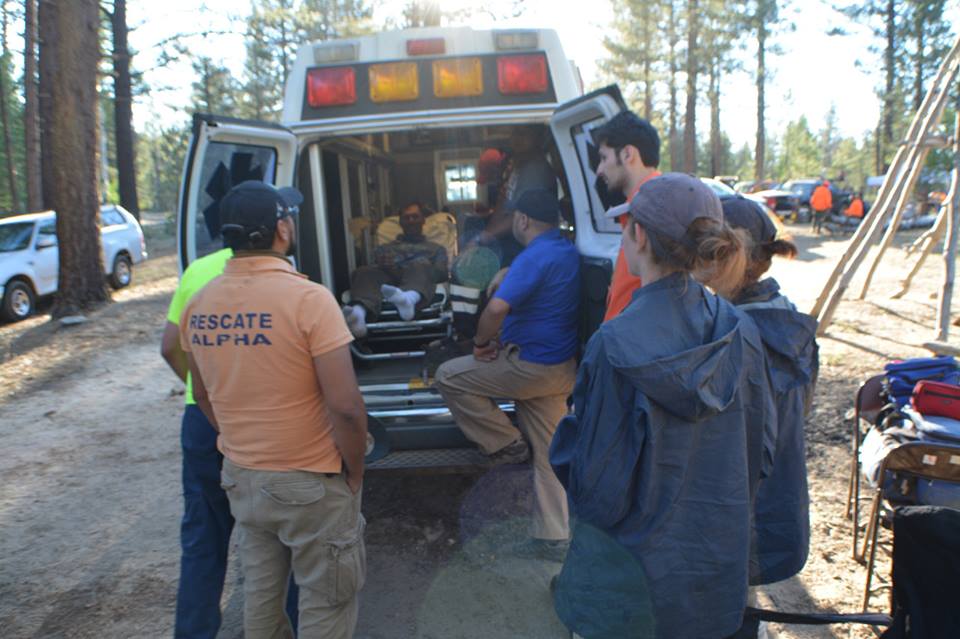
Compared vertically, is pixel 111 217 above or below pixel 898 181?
above

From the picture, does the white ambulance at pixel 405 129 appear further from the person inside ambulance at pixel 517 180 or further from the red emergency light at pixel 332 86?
the person inside ambulance at pixel 517 180

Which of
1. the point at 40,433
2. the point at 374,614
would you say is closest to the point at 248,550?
the point at 374,614

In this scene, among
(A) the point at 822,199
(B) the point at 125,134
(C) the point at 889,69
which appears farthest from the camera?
(C) the point at 889,69

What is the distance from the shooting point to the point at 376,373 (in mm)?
4695

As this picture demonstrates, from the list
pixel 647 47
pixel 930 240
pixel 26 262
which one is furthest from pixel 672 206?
pixel 647 47

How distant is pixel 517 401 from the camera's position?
147 inches

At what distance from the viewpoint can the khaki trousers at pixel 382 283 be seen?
529cm

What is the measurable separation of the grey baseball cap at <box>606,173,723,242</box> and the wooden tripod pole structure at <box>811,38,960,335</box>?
6118 millimetres

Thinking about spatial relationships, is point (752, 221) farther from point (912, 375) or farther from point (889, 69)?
point (889, 69)

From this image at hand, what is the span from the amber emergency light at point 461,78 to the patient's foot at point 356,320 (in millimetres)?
1745

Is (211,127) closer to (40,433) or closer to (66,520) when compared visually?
(66,520)

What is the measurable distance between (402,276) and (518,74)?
2.38 metres

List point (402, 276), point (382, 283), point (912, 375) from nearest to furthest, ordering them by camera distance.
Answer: point (912, 375), point (382, 283), point (402, 276)

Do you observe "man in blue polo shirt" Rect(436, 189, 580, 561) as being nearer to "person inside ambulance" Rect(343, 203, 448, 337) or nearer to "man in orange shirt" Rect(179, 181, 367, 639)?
"man in orange shirt" Rect(179, 181, 367, 639)
